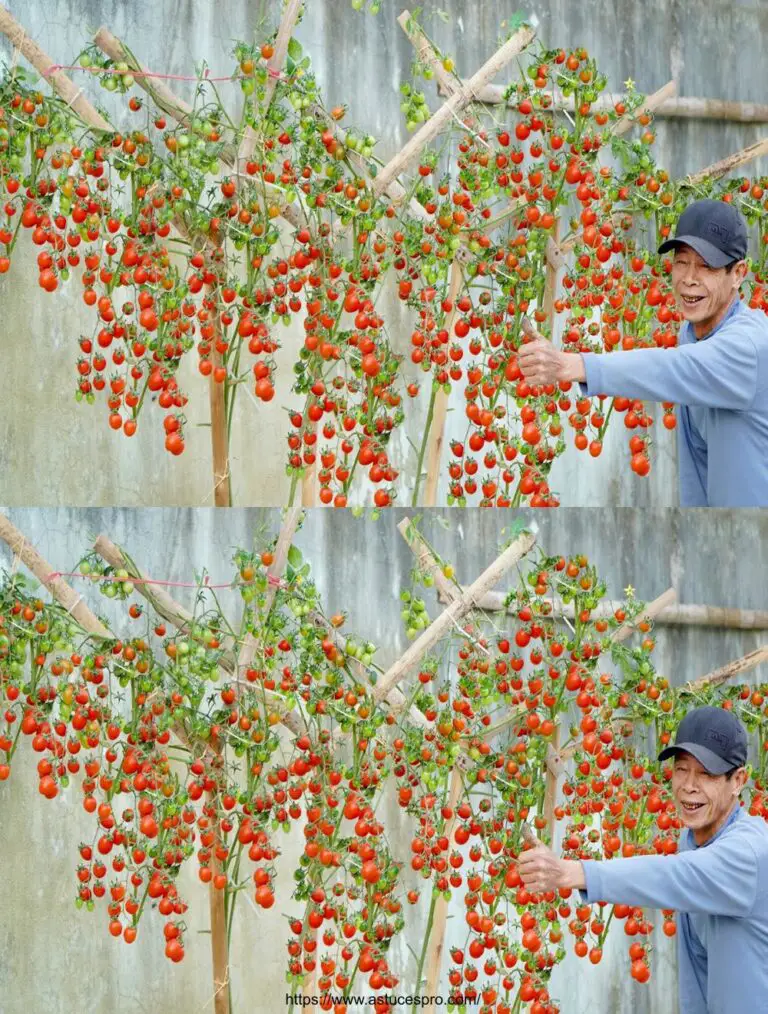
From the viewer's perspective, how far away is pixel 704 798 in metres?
2.80

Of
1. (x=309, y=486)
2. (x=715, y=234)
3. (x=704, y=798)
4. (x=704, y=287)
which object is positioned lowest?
(x=704, y=798)

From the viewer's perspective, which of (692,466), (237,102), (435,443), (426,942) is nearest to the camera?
(692,466)

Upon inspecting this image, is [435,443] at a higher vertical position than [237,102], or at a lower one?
lower

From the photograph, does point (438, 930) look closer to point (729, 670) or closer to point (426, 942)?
point (426, 942)

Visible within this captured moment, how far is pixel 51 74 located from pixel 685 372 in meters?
1.57

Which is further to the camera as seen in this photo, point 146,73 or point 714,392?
point 146,73

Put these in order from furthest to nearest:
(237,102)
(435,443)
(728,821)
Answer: (435,443) → (237,102) → (728,821)

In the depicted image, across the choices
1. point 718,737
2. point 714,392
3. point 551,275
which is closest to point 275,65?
point 551,275

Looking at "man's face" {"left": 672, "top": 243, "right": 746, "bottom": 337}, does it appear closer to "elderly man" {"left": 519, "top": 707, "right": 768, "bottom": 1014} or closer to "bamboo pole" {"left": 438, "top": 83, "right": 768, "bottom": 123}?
"elderly man" {"left": 519, "top": 707, "right": 768, "bottom": 1014}

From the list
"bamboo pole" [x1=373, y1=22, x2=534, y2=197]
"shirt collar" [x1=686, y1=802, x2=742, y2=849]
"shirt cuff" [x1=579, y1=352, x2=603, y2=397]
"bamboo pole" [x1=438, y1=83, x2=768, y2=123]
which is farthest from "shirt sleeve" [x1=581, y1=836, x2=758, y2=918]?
"bamboo pole" [x1=438, y1=83, x2=768, y2=123]

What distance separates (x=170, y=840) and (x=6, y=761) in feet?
1.28

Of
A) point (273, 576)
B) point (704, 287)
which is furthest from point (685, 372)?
point (273, 576)

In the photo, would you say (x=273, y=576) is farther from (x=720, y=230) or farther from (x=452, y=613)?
(x=720, y=230)

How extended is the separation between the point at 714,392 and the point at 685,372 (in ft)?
0.27
